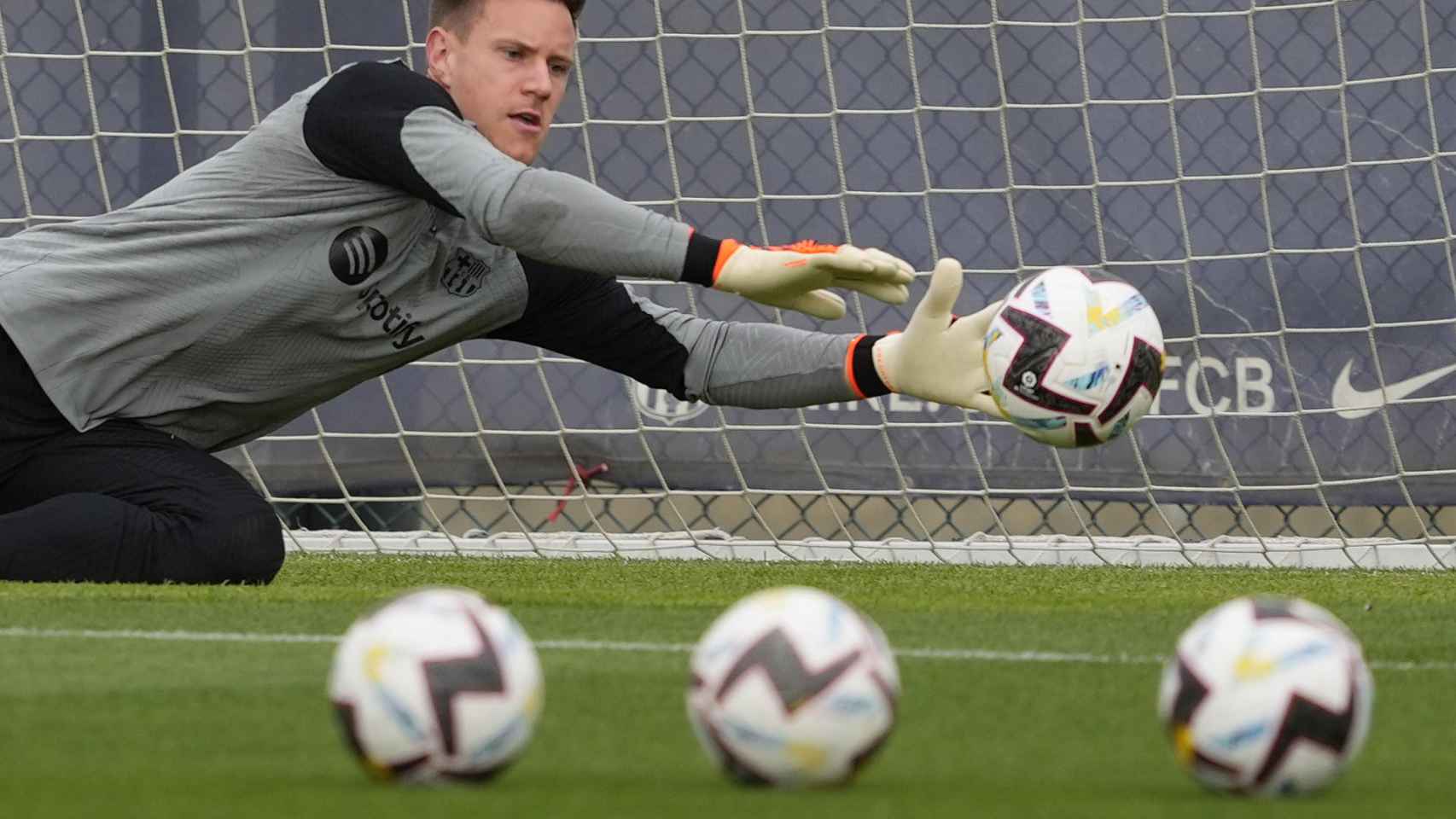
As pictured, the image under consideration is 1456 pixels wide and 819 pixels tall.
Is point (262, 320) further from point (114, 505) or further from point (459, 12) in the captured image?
point (459, 12)

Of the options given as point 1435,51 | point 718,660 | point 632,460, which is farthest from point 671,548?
point 718,660

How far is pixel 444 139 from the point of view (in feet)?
15.1

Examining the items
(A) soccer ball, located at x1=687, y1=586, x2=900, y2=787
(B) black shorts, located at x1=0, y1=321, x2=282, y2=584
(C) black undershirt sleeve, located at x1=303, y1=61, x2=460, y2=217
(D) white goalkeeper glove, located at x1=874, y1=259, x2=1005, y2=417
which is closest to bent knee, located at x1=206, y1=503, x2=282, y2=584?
(B) black shorts, located at x1=0, y1=321, x2=282, y2=584

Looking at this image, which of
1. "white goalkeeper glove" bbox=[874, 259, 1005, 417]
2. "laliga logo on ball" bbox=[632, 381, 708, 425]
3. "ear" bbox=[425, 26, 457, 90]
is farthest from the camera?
"laliga logo on ball" bbox=[632, 381, 708, 425]

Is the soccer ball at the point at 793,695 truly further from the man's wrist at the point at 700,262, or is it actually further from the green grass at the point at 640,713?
the man's wrist at the point at 700,262

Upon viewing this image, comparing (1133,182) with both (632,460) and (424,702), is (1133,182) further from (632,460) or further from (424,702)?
(424,702)

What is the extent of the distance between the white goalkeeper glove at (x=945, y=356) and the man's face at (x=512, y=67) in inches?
37.2

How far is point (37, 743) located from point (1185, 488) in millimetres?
4609

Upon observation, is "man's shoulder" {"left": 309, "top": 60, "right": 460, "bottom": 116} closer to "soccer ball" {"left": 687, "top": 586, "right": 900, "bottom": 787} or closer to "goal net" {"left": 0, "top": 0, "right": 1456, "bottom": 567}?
"goal net" {"left": 0, "top": 0, "right": 1456, "bottom": 567}

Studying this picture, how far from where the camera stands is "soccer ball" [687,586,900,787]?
8.12 ft

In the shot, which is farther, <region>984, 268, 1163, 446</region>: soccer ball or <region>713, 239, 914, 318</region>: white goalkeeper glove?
<region>713, 239, 914, 318</region>: white goalkeeper glove

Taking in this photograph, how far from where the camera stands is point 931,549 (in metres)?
6.91

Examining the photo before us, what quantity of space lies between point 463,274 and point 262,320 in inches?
18.4

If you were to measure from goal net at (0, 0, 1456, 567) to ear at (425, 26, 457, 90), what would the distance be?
6.52ft
